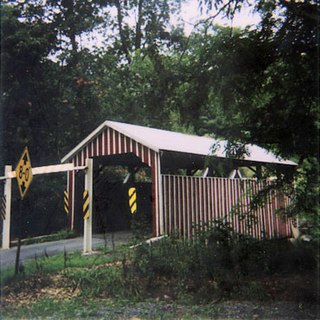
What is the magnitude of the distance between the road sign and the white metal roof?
2.68ft

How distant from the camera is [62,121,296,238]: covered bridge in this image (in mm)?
5016

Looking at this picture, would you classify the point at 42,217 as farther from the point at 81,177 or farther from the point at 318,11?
the point at 318,11

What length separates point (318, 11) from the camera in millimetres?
4574

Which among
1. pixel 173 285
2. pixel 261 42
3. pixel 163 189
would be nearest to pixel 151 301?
pixel 173 285

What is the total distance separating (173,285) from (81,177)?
69.0 inches

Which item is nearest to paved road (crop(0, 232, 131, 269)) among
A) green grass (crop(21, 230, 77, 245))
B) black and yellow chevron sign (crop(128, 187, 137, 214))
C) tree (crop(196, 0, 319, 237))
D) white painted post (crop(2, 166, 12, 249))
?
green grass (crop(21, 230, 77, 245))

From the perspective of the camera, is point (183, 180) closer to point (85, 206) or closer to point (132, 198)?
point (132, 198)

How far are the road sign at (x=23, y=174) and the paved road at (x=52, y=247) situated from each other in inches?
25.2

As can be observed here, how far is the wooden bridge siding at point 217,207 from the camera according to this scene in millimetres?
5012

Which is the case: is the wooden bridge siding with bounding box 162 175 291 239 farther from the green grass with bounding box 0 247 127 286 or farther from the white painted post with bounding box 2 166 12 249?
the white painted post with bounding box 2 166 12 249

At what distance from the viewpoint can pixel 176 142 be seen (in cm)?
539

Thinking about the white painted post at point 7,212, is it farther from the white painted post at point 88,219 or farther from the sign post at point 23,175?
the white painted post at point 88,219

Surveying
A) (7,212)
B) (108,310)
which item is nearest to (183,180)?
(108,310)

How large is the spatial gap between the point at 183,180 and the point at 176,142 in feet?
1.87
